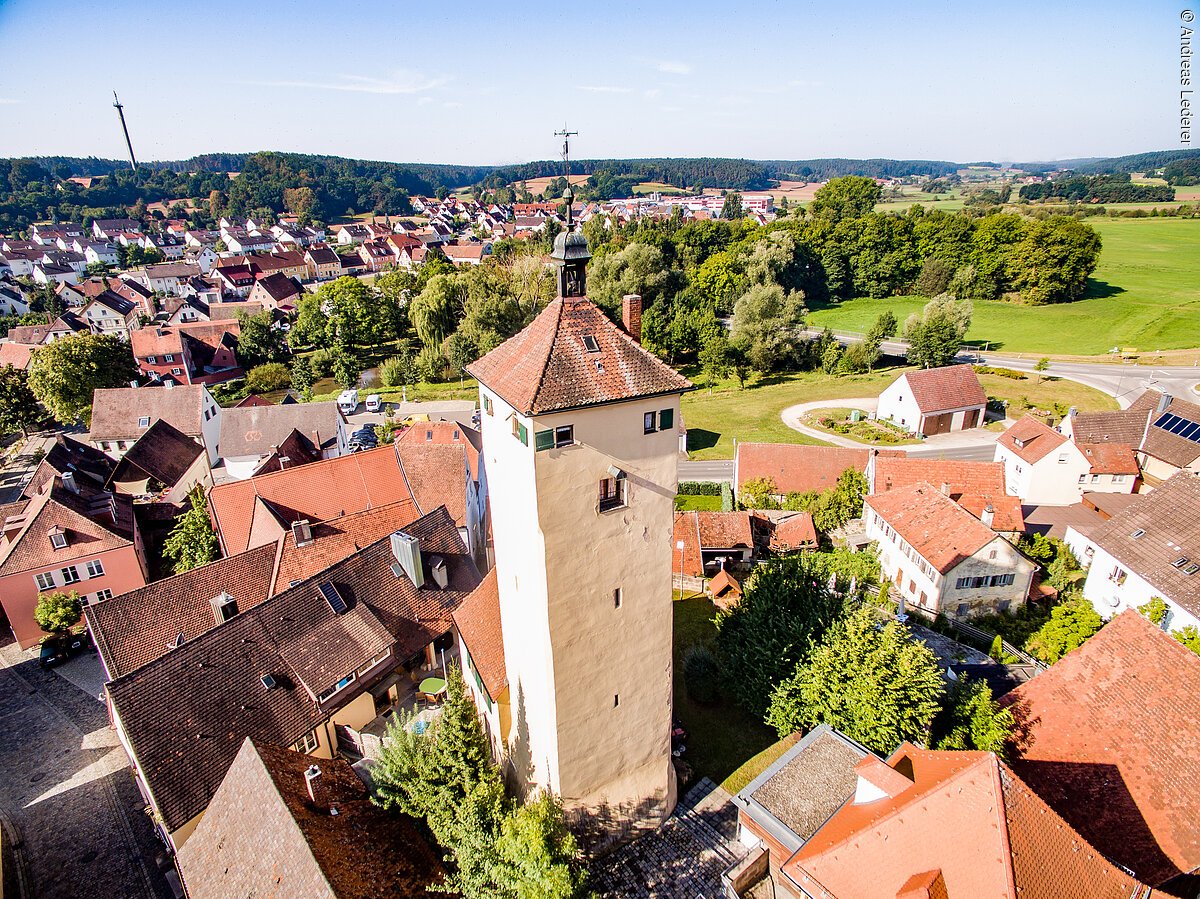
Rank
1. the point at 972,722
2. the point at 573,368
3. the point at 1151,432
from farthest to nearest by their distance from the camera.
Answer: the point at 1151,432 → the point at 972,722 → the point at 573,368

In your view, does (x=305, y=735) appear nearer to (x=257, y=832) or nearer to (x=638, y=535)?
(x=257, y=832)

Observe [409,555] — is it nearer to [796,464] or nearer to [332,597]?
[332,597]

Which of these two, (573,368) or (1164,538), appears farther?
(1164,538)

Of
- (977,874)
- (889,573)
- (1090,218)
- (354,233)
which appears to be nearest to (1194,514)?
(889,573)

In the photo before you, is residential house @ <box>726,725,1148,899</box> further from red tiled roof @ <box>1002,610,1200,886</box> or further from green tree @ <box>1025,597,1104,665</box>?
green tree @ <box>1025,597,1104,665</box>

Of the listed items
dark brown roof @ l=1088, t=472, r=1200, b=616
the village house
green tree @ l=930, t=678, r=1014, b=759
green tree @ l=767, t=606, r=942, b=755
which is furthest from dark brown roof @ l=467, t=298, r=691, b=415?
the village house

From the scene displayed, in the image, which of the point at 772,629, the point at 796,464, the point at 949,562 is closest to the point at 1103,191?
the point at 796,464
